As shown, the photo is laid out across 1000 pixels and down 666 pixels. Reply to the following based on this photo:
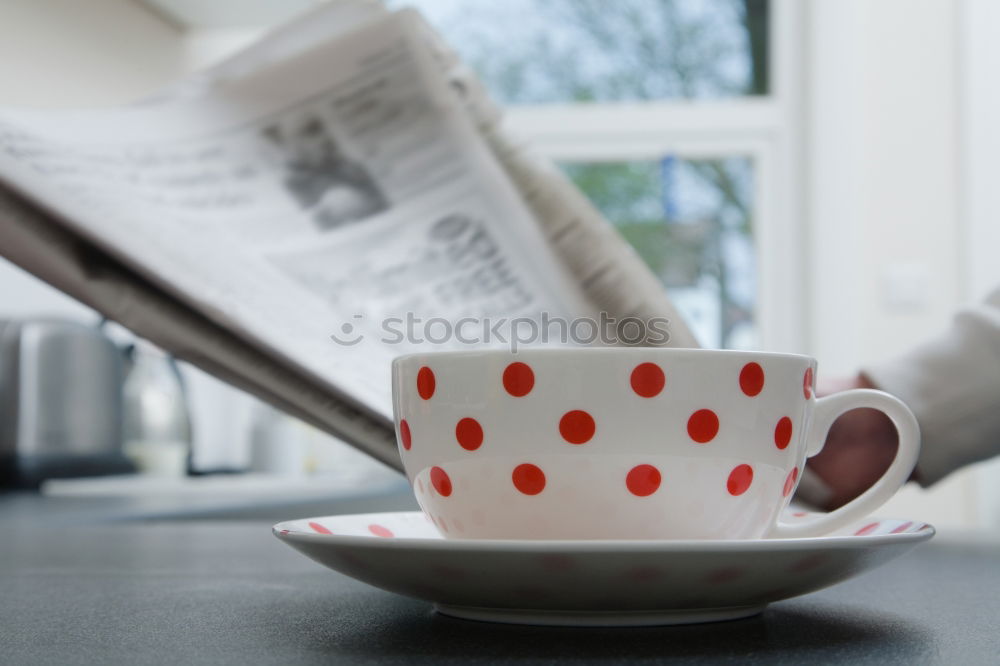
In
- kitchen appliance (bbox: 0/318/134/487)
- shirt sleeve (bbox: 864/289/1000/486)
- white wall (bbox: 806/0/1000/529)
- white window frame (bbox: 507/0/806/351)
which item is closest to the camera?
shirt sleeve (bbox: 864/289/1000/486)

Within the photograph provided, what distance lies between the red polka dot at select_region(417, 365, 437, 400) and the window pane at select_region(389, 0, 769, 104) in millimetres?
2125

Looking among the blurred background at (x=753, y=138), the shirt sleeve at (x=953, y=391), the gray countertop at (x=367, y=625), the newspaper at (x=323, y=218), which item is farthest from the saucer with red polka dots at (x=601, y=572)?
the blurred background at (x=753, y=138)

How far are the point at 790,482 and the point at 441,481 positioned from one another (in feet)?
0.30

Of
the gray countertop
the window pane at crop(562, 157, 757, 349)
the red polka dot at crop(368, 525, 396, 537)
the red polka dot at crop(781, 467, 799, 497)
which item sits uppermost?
the window pane at crop(562, 157, 757, 349)

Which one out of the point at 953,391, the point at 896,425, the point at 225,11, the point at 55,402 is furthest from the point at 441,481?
the point at 225,11

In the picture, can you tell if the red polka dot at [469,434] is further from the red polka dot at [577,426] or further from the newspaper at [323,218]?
the newspaper at [323,218]

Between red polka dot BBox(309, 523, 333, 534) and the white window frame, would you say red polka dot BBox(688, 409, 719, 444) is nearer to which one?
red polka dot BBox(309, 523, 333, 534)

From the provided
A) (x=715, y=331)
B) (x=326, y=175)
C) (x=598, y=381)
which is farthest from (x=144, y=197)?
(x=715, y=331)

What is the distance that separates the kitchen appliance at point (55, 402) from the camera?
3.32 ft

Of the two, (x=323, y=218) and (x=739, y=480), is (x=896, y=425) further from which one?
(x=323, y=218)

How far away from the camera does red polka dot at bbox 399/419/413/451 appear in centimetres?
28

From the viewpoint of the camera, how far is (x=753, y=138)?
89.3 inches

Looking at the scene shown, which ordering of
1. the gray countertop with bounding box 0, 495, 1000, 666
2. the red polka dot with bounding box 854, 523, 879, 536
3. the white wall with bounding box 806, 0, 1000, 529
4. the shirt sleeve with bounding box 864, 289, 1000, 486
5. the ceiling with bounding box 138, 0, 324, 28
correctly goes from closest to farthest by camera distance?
the gray countertop with bounding box 0, 495, 1000, 666 < the red polka dot with bounding box 854, 523, 879, 536 < the shirt sleeve with bounding box 864, 289, 1000, 486 < the ceiling with bounding box 138, 0, 324, 28 < the white wall with bounding box 806, 0, 1000, 529

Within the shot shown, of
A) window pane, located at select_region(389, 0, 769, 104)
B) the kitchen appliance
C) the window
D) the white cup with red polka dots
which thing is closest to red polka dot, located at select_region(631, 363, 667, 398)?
the white cup with red polka dots
